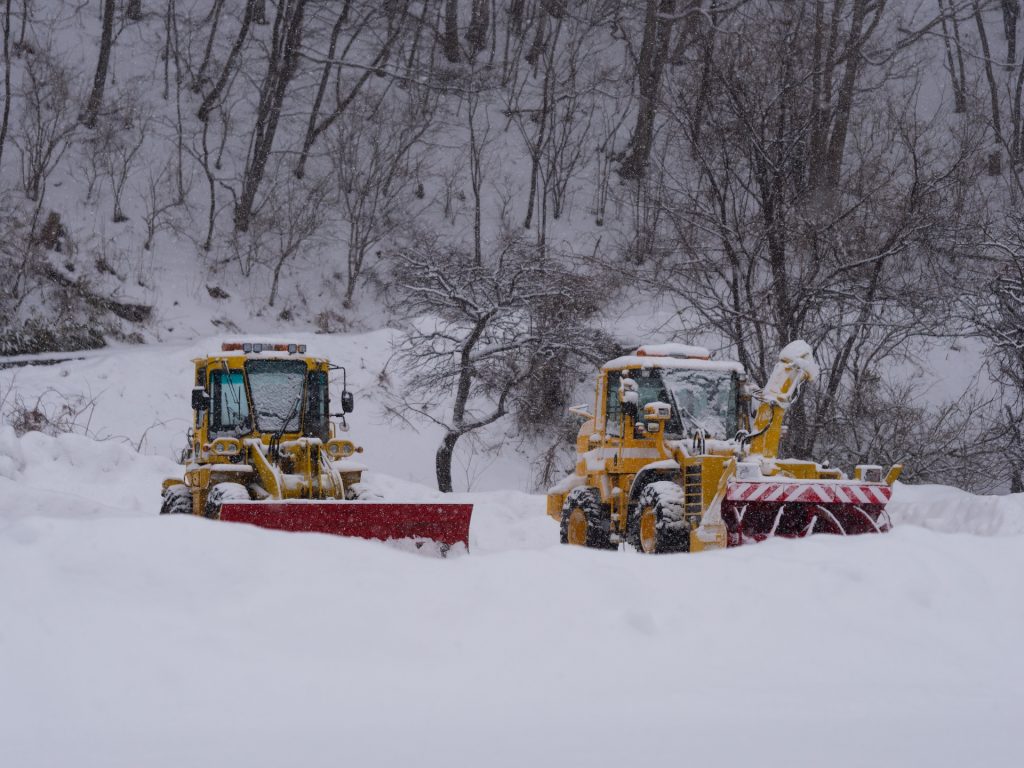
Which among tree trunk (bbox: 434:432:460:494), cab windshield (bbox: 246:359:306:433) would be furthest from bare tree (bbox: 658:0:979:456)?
cab windshield (bbox: 246:359:306:433)

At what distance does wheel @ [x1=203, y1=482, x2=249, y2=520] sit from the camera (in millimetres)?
9969

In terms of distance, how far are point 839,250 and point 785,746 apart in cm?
1511

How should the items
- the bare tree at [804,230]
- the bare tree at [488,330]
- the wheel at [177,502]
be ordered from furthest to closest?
the bare tree at [488,330]
the bare tree at [804,230]
the wheel at [177,502]

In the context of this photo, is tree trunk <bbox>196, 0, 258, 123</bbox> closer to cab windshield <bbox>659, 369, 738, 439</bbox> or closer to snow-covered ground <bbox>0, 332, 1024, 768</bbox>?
cab windshield <bbox>659, 369, 738, 439</bbox>

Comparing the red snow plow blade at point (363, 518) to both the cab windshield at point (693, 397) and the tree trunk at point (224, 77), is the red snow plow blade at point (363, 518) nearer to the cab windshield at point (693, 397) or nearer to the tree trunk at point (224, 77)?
the cab windshield at point (693, 397)

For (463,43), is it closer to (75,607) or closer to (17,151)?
(17,151)

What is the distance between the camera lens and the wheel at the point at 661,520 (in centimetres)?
988

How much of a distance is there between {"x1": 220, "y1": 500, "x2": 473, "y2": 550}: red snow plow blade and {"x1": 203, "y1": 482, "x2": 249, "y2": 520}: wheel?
31.8 inches

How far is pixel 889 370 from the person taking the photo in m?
23.6

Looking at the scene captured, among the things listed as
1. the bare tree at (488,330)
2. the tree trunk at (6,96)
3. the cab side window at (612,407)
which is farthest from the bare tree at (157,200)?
the cab side window at (612,407)

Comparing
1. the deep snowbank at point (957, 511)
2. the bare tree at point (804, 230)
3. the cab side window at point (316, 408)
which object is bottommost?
the deep snowbank at point (957, 511)

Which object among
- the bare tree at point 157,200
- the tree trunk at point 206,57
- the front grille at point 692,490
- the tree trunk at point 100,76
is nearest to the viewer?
the front grille at point 692,490

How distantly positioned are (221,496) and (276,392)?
167 centimetres

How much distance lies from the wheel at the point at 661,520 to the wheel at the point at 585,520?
1.09m
